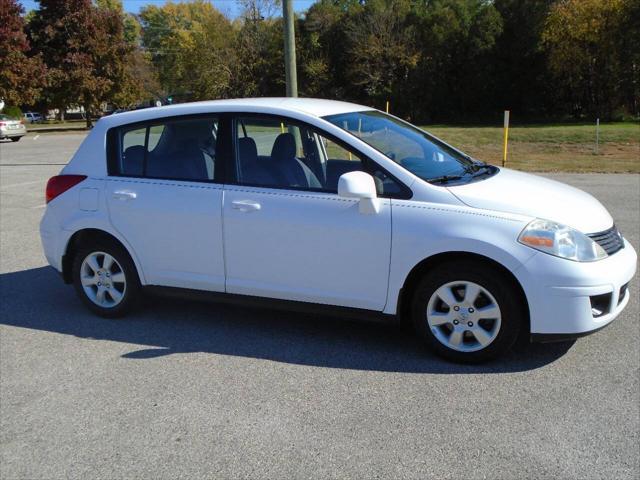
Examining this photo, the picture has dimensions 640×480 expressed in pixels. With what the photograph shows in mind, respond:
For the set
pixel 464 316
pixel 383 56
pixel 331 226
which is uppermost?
pixel 383 56

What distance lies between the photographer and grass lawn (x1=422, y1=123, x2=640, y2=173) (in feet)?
54.4

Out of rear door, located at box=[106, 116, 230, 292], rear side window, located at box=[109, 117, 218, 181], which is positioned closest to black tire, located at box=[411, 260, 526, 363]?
rear door, located at box=[106, 116, 230, 292]

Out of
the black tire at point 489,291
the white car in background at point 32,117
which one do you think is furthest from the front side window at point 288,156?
the white car in background at point 32,117

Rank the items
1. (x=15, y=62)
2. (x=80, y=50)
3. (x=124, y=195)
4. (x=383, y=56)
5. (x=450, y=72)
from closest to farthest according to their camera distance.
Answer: (x=124, y=195), (x=15, y=62), (x=80, y=50), (x=450, y=72), (x=383, y=56)

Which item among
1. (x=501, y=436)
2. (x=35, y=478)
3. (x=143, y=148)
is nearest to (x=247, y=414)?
(x=35, y=478)

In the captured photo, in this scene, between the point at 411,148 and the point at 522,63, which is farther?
the point at 522,63

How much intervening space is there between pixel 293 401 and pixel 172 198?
6.40 ft

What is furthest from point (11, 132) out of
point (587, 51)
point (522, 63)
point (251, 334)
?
point (587, 51)

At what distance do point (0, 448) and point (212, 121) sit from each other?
2.70m

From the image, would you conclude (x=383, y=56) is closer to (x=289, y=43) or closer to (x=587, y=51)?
(x=587, y=51)

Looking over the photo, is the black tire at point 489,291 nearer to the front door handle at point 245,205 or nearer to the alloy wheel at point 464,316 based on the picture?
the alloy wheel at point 464,316

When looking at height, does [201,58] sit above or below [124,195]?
above

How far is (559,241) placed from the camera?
3881 millimetres

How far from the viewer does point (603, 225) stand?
4203 millimetres
